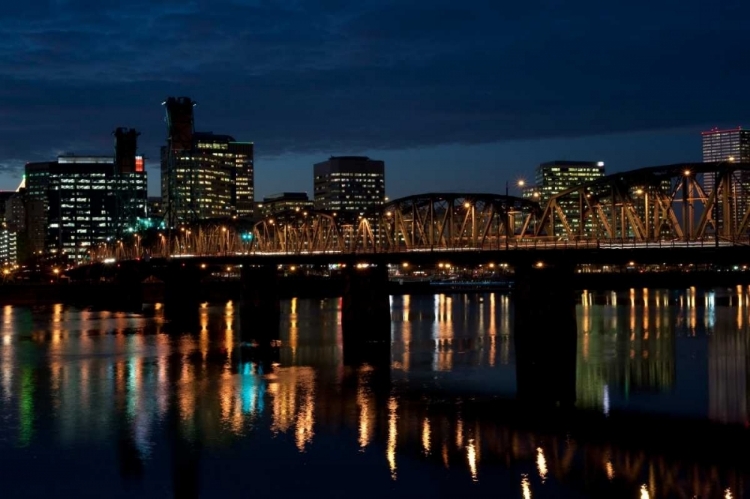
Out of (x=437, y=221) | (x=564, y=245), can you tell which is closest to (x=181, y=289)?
(x=437, y=221)

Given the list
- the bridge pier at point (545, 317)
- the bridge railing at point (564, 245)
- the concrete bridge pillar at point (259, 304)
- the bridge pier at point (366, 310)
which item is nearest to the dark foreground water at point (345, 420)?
the bridge pier at point (545, 317)

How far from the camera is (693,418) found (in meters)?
48.4

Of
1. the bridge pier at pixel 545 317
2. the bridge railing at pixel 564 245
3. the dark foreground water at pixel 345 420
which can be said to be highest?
the bridge railing at pixel 564 245

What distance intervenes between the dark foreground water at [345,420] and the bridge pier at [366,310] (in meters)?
2.11

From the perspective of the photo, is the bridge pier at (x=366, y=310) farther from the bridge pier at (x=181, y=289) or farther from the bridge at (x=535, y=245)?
the bridge pier at (x=181, y=289)

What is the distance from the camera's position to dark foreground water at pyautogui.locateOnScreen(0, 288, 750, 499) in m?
36.9

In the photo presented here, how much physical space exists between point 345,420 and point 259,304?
60888mm

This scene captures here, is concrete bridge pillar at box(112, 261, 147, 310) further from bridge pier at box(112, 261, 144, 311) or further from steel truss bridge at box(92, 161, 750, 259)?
steel truss bridge at box(92, 161, 750, 259)

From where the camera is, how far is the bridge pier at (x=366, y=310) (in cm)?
8719

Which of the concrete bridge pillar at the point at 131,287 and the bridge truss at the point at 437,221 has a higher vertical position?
the bridge truss at the point at 437,221

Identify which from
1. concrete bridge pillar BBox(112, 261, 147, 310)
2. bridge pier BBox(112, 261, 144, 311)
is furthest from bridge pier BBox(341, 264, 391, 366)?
bridge pier BBox(112, 261, 144, 311)

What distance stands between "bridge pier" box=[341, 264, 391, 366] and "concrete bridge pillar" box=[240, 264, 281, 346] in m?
9.19

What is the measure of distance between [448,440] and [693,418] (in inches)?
514

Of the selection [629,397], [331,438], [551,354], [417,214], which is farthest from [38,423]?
[417,214]
